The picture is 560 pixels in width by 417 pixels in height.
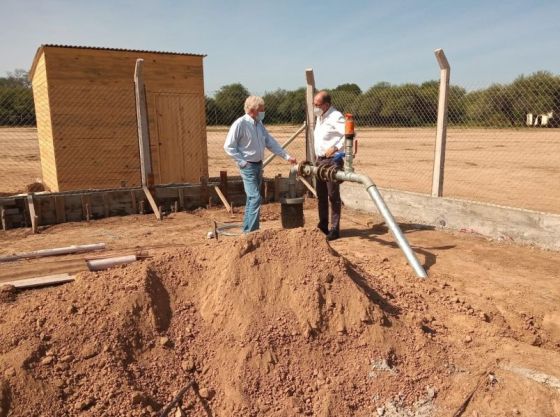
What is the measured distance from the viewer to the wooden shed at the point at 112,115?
29.3 feet

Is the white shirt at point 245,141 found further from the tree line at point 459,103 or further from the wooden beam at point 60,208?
the wooden beam at point 60,208

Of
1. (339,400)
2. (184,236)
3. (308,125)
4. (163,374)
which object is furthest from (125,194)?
(339,400)

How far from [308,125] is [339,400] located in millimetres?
6924

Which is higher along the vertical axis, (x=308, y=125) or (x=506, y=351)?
(x=308, y=125)

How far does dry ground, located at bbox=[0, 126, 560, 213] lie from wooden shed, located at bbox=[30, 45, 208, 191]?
137 inches

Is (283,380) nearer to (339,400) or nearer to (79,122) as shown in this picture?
(339,400)

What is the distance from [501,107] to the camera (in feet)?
24.7

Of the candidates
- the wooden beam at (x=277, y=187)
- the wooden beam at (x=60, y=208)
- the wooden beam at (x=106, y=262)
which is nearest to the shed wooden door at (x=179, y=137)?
the wooden beam at (x=277, y=187)

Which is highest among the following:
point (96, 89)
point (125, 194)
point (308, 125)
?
point (96, 89)

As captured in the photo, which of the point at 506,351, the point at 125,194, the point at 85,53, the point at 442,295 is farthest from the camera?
the point at 85,53

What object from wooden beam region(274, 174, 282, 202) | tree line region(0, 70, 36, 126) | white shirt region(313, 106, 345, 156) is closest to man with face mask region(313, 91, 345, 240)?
white shirt region(313, 106, 345, 156)

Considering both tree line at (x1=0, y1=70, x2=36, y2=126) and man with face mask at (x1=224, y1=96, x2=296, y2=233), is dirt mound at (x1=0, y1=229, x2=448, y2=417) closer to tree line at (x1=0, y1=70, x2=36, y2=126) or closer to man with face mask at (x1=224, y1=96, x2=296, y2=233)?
man with face mask at (x1=224, y1=96, x2=296, y2=233)

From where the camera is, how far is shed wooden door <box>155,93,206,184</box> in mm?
9703

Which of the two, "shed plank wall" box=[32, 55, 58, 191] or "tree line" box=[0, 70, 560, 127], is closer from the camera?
"tree line" box=[0, 70, 560, 127]
